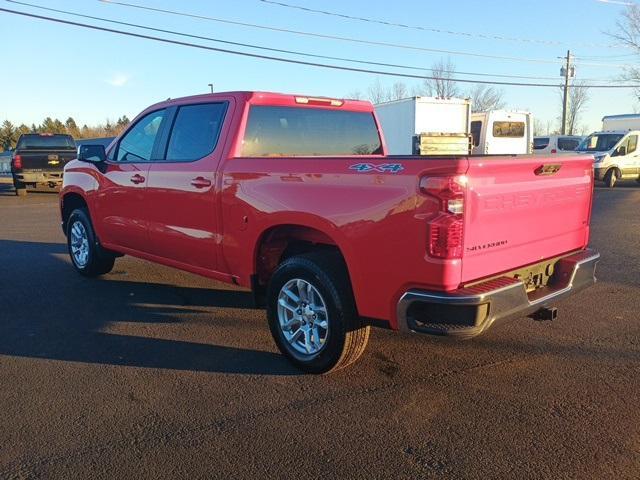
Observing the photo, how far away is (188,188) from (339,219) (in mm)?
1769

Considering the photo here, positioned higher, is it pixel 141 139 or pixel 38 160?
pixel 141 139

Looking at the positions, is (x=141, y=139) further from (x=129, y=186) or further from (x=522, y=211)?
(x=522, y=211)

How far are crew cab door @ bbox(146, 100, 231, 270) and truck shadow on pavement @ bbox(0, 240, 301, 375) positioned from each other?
676 mm

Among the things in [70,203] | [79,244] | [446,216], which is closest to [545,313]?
[446,216]

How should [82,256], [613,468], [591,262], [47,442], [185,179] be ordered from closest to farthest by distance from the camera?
[613,468]
[47,442]
[591,262]
[185,179]
[82,256]

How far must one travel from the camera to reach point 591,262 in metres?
4.25

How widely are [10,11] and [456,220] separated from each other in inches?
818

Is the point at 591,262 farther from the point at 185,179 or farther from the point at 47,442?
the point at 47,442

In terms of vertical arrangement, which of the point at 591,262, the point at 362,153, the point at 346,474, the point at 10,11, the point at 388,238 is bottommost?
the point at 346,474

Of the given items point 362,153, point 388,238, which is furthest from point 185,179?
point 388,238

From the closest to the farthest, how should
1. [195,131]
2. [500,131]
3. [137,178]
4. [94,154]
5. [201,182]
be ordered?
[201,182] < [195,131] < [137,178] < [94,154] < [500,131]

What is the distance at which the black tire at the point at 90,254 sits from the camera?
21.7 ft

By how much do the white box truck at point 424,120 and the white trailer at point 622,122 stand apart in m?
8.66

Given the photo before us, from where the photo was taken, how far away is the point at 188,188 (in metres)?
4.83
